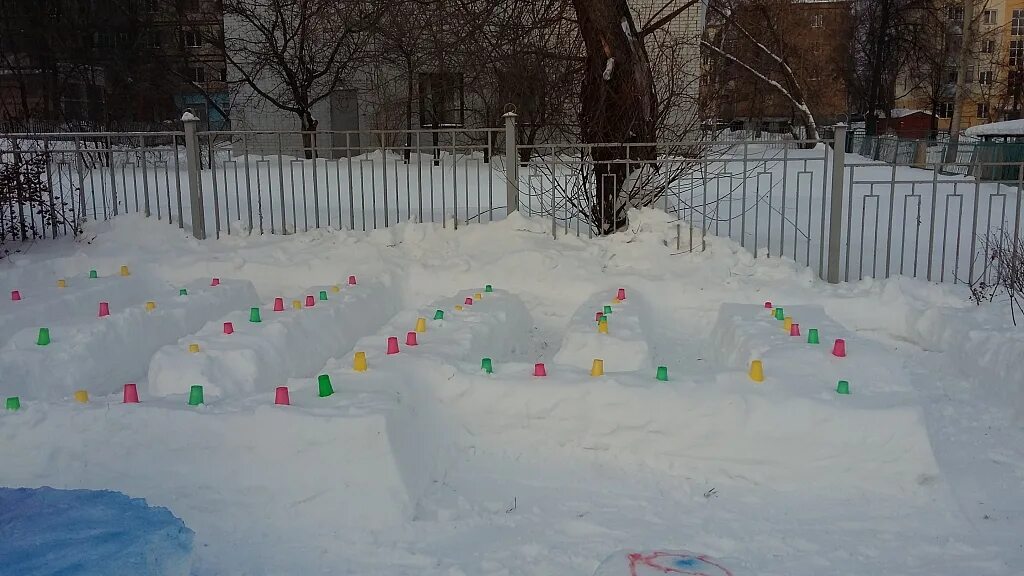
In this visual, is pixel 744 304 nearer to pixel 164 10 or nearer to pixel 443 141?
pixel 443 141

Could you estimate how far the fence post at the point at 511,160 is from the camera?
30.7 ft

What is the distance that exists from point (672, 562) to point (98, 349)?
4919mm

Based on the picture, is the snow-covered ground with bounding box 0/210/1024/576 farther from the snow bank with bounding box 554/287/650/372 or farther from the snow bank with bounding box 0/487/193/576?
the snow bank with bounding box 0/487/193/576

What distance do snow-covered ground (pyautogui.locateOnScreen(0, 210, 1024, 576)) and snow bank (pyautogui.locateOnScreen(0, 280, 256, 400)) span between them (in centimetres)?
2

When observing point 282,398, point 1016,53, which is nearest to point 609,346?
point 282,398

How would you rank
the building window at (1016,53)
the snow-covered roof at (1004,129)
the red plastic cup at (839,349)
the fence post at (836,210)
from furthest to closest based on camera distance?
the building window at (1016,53) < the snow-covered roof at (1004,129) < the fence post at (836,210) < the red plastic cup at (839,349)

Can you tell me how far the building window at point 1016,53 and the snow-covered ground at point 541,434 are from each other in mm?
38813

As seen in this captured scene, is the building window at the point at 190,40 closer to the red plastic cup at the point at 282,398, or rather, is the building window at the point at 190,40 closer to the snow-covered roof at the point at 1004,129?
the snow-covered roof at the point at 1004,129

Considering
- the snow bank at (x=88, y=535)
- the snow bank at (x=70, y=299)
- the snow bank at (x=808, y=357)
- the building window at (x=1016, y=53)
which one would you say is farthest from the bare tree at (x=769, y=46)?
Answer: the snow bank at (x=88, y=535)

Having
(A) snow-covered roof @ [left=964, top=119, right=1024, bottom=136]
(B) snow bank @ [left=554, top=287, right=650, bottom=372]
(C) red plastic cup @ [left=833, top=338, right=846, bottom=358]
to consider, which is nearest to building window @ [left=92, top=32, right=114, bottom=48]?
(B) snow bank @ [left=554, top=287, right=650, bottom=372]

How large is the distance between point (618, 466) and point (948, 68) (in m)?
38.2

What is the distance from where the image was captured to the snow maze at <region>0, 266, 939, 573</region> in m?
4.15

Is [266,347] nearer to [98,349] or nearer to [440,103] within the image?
[98,349]

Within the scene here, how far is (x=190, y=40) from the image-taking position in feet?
99.2
